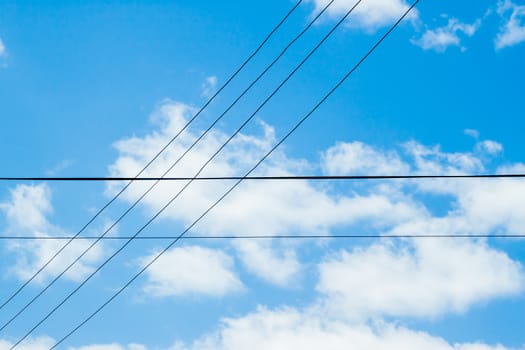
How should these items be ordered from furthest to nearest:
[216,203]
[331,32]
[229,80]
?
1. [216,203]
2. [229,80]
3. [331,32]

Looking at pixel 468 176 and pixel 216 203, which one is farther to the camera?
pixel 216 203

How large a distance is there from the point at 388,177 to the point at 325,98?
1.47m

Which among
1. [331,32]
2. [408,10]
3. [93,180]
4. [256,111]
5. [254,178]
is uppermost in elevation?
[408,10]

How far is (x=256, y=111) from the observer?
364 inches

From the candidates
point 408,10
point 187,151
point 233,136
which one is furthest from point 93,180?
point 408,10

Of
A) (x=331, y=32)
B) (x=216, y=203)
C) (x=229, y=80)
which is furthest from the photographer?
(x=216, y=203)

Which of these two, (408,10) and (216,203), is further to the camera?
(216,203)

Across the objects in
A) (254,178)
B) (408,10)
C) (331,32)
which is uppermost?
(408,10)

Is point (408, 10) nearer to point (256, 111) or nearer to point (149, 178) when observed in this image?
point (256, 111)

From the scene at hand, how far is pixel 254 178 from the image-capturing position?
368 inches

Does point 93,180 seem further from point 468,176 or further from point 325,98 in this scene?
point 468,176

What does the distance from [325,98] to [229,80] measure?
1.43 m

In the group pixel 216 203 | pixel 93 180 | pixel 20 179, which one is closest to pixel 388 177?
pixel 216 203

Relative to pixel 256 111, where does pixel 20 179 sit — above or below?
below
